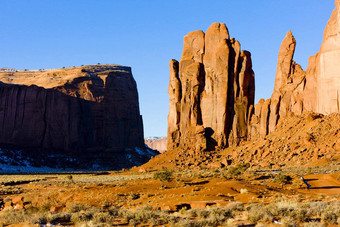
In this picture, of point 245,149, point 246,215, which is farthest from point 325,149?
point 246,215

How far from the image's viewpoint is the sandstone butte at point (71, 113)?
3994 inches

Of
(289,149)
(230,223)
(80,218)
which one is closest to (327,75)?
(289,149)

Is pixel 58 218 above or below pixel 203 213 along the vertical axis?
below

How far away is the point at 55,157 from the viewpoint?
323 feet

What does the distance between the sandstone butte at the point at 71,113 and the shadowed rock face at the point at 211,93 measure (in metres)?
40.8

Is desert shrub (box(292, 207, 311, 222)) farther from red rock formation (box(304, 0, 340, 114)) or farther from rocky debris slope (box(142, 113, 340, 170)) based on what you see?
red rock formation (box(304, 0, 340, 114))

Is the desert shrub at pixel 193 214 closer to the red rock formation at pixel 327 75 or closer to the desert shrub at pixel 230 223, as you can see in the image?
the desert shrub at pixel 230 223

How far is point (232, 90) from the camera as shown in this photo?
65375 mm

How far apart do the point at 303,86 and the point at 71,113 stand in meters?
64.6

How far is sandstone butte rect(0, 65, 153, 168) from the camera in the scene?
3994 inches

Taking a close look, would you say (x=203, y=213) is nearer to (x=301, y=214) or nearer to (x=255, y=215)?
(x=255, y=215)

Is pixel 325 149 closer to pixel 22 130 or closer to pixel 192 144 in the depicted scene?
pixel 192 144

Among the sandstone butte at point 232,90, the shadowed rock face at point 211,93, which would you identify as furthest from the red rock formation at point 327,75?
the shadowed rock face at point 211,93

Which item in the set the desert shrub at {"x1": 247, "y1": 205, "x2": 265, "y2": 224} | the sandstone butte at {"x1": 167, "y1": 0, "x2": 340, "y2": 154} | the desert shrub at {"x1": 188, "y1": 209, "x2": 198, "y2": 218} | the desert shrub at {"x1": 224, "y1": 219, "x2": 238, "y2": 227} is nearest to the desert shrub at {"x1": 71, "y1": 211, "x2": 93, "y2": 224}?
the desert shrub at {"x1": 188, "y1": 209, "x2": 198, "y2": 218}
